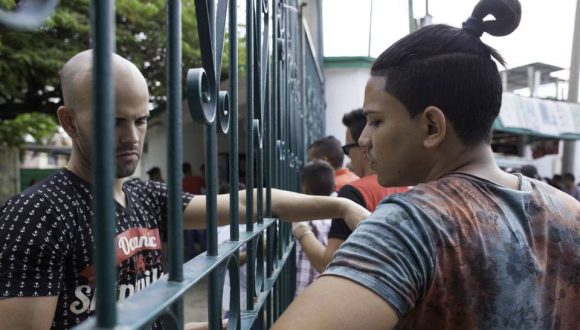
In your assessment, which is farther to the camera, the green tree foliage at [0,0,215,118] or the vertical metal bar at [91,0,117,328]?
the green tree foliage at [0,0,215,118]

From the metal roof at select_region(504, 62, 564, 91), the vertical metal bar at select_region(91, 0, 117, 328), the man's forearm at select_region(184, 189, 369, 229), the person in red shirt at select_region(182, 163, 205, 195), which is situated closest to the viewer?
the vertical metal bar at select_region(91, 0, 117, 328)

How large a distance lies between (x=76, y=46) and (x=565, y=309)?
329 inches

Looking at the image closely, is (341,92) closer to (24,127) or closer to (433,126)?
(24,127)

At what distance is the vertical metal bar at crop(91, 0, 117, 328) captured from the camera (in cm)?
54

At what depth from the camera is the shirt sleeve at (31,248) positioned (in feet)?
3.32

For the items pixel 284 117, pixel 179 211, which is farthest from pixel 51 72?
pixel 179 211

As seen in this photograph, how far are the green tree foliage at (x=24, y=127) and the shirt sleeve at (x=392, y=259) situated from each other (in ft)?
30.1

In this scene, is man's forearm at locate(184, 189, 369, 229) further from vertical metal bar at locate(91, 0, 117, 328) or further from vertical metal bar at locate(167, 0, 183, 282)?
vertical metal bar at locate(91, 0, 117, 328)

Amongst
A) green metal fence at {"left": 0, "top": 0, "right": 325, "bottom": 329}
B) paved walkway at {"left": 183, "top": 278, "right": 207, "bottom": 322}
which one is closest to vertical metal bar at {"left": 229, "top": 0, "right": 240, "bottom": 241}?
green metal fence at {"left": 0, "top": 0, "right": 325, "bottom": 329}

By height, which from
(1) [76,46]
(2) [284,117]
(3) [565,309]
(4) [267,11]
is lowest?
(3) [565,309]

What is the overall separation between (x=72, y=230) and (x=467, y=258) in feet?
2.61

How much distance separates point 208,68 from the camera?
87 cm

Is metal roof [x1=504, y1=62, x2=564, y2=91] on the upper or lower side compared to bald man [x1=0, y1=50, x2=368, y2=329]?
upper

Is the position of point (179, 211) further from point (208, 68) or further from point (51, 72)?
point (51, 72)
